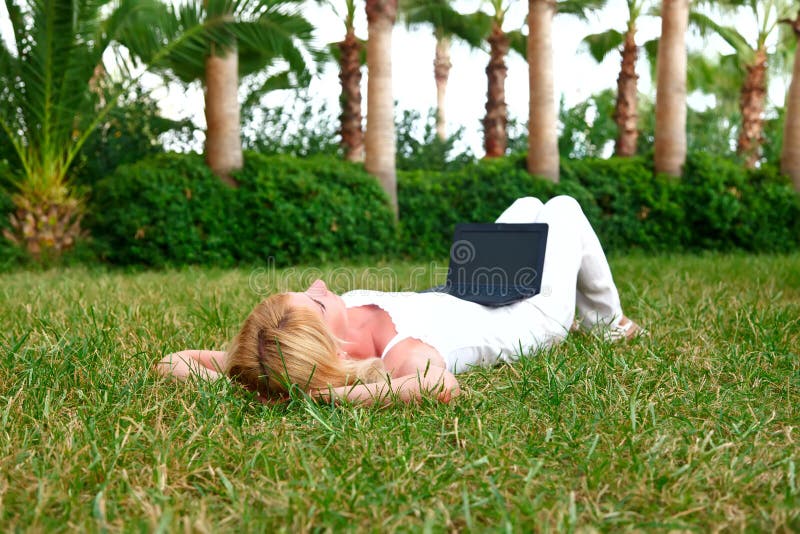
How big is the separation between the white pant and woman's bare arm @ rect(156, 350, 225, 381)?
154 cm

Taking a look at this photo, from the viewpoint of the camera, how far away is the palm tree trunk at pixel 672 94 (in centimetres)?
1030

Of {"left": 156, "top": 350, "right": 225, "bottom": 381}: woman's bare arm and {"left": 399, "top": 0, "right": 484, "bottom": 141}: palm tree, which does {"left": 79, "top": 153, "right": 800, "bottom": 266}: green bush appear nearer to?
{"left": 399, "top": 0, "right": 484, "bottom": 141}: palm tree

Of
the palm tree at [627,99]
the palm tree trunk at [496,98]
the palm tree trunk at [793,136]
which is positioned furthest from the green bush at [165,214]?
the palm tree at [627,99]

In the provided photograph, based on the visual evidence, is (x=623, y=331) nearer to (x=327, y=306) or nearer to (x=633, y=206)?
(x=327, y=306)

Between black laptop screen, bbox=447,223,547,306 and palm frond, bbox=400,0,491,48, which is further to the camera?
palm frond, bbox=400,0,491,48

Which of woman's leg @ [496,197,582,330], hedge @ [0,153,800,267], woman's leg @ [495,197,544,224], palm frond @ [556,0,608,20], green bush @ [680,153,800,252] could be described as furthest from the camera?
palm frond @ [556,0,608,20]

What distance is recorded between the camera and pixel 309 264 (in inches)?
340

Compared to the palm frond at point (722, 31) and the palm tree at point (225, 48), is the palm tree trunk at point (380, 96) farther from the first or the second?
the palm frond at point (722, 31)

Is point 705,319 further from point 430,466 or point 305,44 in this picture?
point 305,44

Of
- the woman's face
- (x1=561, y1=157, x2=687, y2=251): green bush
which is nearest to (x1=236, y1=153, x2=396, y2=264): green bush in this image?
(x1=561, y1=157, x2=687, y2=251): green bush

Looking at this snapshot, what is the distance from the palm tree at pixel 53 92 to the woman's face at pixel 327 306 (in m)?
6.76

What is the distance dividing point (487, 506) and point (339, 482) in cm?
38

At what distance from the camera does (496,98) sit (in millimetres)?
14430

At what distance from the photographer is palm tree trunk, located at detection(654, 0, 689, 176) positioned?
405 inches
